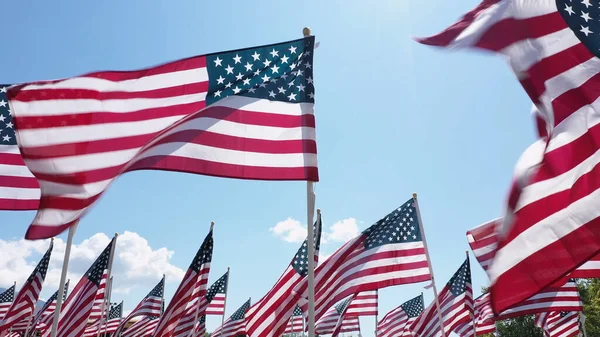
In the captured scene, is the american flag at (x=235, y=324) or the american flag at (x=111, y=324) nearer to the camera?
the american flag at (x=235, y=324)

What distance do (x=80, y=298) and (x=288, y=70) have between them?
14.3 metres

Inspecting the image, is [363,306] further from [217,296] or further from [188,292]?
[217,296]

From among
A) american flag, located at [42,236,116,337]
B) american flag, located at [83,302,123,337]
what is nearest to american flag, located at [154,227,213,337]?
american flag, located at [42,236,116,337]

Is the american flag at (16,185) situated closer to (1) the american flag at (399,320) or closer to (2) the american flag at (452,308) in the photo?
(2) the american flag at (452,308)

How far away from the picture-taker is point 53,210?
6.16m

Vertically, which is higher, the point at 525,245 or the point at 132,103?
the point at 132,103

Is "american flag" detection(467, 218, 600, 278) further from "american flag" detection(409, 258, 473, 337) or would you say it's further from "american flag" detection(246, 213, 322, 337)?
"american flag" detection(409, 258, 473, 337)

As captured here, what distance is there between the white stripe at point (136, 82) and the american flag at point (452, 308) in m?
13.1

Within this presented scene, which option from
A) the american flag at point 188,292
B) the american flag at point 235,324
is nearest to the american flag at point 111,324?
the american flag at point 235,324

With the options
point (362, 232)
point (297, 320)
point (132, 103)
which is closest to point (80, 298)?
point (362, 232)

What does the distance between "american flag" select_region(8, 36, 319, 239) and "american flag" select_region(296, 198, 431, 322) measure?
6458 mm

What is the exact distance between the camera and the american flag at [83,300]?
17562mm

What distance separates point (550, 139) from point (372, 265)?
9409mm

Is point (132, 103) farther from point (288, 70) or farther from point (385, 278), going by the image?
point (385, 278)
